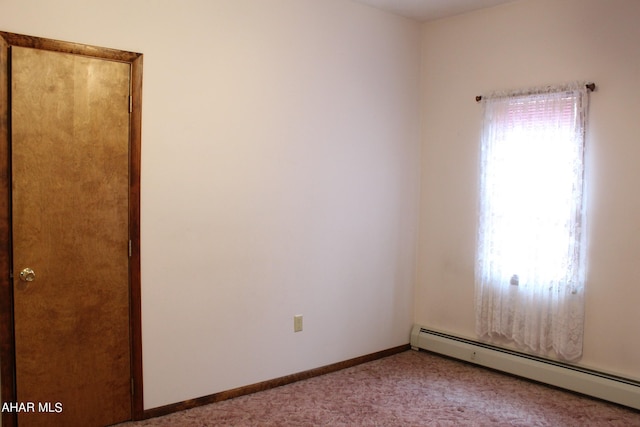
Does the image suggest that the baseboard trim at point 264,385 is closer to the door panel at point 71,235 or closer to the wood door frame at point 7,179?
the door panel at point 71,235

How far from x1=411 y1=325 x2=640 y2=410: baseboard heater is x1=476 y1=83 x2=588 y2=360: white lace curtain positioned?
0.34ft

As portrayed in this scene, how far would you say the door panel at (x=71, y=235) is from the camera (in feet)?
8.59

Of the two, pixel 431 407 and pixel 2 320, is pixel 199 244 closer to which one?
pixel 2 320

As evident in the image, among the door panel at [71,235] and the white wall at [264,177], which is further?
the white wall at [264,177]

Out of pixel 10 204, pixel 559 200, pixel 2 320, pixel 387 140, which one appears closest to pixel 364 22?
pixel 387 140

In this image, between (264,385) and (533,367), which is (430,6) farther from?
(264,385)

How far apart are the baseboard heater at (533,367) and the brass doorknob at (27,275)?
9.90 feet

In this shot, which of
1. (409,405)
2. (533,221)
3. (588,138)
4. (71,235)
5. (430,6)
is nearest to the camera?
(71,235)

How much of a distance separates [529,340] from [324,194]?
1822 millimetres

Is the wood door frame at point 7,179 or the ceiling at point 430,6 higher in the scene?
the ceiling at point 430,6

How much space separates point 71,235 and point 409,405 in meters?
2.28

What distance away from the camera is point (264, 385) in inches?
141

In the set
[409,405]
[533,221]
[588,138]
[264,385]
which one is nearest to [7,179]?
[264,385]

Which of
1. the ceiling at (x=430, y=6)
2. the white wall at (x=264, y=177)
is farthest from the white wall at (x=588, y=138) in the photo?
the white wall at (x=264, y=177)
